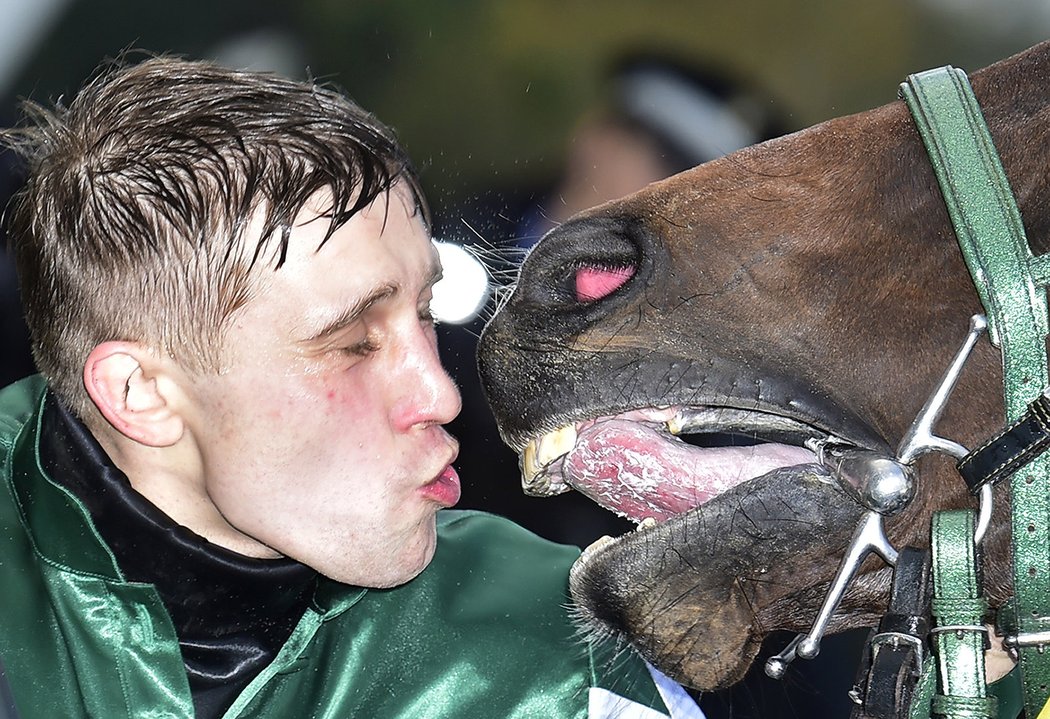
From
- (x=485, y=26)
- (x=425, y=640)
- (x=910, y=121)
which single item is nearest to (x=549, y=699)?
(x=425, y=640)

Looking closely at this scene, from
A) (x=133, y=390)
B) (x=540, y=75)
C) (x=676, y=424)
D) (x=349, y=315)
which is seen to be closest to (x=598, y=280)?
(x=676, y=424)

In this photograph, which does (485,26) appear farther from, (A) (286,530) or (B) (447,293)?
(A) (286,530)

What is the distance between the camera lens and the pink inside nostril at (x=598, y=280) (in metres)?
1.36

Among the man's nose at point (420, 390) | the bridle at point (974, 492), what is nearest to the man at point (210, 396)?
the man's nose at point (420, 390)

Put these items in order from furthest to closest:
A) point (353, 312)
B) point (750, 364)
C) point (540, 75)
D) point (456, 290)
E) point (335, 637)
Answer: point (540, 75) < point (456, 290) < point (335, 637) < point (353, 312) < point (750, 364)

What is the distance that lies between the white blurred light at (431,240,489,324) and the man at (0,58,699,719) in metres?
0.63

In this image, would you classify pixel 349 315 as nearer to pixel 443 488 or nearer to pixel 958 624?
pixel 443 488

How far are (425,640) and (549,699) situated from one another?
17cm

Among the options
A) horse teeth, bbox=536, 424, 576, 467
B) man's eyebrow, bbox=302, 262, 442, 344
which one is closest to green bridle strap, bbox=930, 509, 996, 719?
horse teeth, bbox=536, 424, 576, 467

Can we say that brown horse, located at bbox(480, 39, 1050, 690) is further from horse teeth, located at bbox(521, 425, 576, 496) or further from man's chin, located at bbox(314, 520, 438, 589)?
man's chin, located at bbox(314, 520, 438, 589)

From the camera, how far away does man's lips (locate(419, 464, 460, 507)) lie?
1.50 m

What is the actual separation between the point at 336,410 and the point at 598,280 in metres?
0.32

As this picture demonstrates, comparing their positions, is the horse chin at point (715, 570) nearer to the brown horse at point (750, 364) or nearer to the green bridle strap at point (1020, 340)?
the brown horse at point (750, 364)

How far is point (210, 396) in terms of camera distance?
4.73 feet
